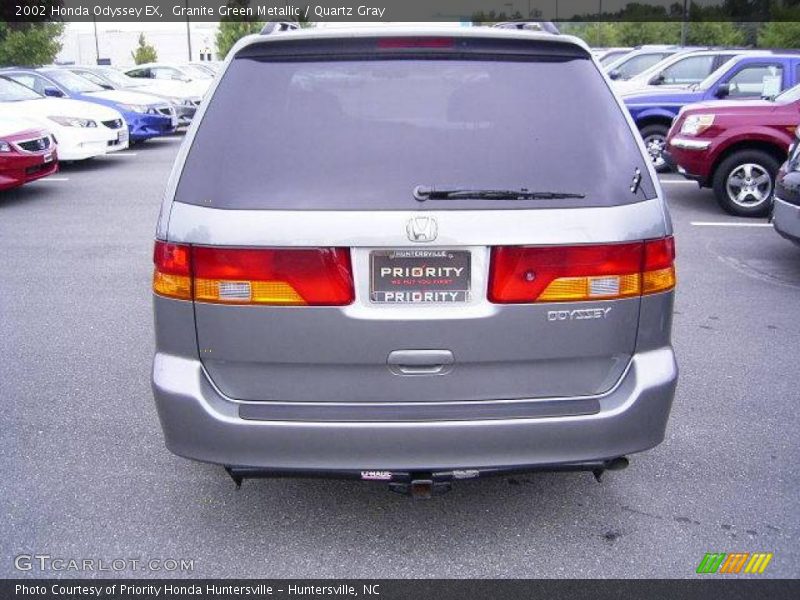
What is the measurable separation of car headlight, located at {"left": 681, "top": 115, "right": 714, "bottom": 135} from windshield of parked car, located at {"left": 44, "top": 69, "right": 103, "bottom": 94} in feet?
37.2

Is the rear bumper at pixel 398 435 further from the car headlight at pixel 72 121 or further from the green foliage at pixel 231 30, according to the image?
the green foliage at pixel 231 30

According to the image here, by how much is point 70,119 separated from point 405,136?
12.1m

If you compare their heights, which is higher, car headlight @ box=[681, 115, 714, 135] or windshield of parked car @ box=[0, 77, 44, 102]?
windshield of parked car @ box=[0, 77, 44, 102]

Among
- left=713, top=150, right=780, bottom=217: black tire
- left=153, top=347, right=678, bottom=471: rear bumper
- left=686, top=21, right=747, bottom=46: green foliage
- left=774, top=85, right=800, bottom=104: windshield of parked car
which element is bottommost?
left=713, top=150, right=780, bottom=217: black tire

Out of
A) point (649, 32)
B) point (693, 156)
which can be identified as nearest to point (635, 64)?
point (693, 156)

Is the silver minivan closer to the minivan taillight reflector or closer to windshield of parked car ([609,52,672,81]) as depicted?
the minivan taillight reflector

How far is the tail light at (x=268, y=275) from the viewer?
2.72 m

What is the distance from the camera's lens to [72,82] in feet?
54.9

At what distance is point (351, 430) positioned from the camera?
278cm

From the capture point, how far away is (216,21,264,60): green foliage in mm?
46006

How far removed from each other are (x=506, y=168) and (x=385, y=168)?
41 cm

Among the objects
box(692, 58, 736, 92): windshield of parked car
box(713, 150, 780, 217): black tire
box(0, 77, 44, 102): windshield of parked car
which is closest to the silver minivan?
box(713, 150, 780, 217): black tire
